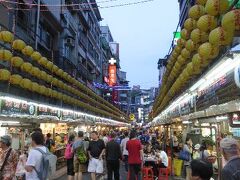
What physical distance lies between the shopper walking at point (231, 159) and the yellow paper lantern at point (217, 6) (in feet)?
11.8

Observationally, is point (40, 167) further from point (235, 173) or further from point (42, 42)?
point (42, 42)

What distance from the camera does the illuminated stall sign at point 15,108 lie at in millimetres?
13805

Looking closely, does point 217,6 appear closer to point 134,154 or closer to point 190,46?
point 190,46

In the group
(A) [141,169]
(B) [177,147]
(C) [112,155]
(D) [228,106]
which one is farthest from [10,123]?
(B) [177,147]

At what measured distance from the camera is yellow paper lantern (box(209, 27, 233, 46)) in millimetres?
7668

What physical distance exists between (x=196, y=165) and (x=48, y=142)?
1415cm

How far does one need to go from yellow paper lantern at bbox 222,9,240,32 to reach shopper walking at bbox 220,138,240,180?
279 cm

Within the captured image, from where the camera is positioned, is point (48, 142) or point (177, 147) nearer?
point (48, 142)

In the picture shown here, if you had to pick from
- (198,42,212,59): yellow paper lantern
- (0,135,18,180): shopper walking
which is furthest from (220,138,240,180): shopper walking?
(0,135,18,180): shopper walking

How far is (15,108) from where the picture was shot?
15047mm

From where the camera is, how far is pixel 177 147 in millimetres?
20703

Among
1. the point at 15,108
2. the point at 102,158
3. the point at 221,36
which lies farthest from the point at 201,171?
the point at 15,108

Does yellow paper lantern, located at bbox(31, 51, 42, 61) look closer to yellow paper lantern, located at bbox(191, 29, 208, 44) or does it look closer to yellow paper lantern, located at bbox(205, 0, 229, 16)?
yellow paper lantern, located at bbox(191, 29, 208, 44)

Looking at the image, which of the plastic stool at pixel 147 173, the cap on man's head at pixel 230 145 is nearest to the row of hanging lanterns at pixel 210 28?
the cap on man's head at pixel 230 145
